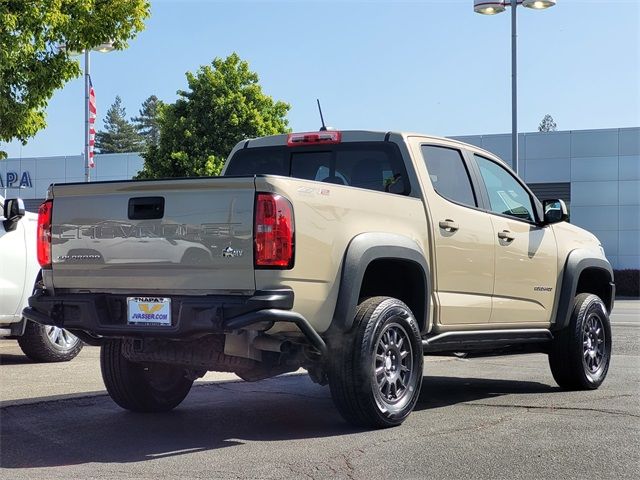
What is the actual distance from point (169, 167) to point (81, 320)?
834 inches

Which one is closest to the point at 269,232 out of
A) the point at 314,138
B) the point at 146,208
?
the point at 146,208

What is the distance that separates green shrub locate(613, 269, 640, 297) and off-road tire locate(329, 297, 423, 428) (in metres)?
27.4

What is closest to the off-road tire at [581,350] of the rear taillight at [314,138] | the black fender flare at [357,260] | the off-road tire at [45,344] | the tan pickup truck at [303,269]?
the tan pickup truck at [303,269]

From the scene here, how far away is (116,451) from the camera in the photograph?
213 inches

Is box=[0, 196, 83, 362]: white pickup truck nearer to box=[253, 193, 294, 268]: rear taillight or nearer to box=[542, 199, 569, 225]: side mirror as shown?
box=[253, 193, 294, 268]: rear taillight

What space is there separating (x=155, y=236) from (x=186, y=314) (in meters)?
0.55

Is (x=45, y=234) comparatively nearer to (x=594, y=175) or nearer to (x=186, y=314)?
(x=186, y=314)

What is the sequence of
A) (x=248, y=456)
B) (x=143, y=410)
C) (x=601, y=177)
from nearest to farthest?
(x=248, y=456), (x=143, y=410), (x=601, y=177)

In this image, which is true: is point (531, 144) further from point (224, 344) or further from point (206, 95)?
point (224, 344)

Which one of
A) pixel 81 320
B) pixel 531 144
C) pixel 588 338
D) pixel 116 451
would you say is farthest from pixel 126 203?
pixel 531 144

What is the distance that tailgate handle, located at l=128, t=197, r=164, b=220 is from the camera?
5.54 m

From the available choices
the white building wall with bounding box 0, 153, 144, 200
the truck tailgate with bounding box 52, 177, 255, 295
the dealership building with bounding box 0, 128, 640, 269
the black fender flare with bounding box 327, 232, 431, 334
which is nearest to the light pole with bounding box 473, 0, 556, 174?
the dealership building with bounding box 0, 128, 640, 269

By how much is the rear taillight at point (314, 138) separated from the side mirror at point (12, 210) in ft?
10.4

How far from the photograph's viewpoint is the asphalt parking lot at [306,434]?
16.2ft
